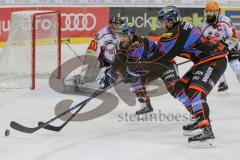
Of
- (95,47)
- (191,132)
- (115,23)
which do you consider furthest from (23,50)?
(191,132)

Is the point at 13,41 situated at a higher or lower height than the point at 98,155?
higher

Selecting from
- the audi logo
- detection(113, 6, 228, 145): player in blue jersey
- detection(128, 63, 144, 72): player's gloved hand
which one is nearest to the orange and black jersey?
detection(113, 6, 228, 145): player in blue jersey

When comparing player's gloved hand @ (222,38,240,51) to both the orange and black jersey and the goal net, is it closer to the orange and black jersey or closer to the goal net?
the orange and black jersey

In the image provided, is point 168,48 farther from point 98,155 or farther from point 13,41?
point 13,41

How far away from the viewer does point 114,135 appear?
5438 mm

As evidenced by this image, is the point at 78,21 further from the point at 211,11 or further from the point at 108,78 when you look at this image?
the point at 211,11

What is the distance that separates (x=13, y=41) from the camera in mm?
7684

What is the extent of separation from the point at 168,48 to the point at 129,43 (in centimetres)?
89

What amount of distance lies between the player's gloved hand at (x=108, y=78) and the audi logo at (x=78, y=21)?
3698 mm

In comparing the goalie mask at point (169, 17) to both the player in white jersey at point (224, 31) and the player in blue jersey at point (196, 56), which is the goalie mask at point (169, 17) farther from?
the player in white jersey at point (224, 31)

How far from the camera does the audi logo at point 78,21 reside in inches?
421

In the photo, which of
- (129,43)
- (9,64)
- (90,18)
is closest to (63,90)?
(9,64)

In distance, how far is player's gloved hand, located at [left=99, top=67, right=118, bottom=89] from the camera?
704 centimetres

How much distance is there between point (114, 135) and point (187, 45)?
3.66ft
